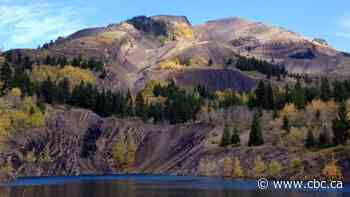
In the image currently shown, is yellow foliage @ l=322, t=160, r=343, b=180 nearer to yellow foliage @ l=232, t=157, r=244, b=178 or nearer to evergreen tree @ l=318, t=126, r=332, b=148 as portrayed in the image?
evergreen tree @ l=318, t=126, r=332, b=148

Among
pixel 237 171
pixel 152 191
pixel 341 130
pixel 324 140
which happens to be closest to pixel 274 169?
pixel 237 171

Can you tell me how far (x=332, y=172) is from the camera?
17000cm

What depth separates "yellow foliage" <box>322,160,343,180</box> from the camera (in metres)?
169

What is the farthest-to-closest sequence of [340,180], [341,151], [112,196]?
[341,151] < [340,180] < [112,196]

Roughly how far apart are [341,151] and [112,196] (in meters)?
91.4

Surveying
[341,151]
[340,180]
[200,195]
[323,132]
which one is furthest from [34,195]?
[323,132]

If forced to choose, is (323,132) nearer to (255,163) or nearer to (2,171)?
(255,163)

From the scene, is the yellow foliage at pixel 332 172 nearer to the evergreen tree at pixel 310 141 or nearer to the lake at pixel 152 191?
the evergreen tree at pixel 310 141

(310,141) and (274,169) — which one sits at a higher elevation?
(310,141)

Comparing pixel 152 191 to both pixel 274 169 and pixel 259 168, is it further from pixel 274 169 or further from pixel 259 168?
pixel 259 168

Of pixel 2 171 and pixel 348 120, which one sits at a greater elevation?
pixel 348 120

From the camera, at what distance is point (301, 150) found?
646ft

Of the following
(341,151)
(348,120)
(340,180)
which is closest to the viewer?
(340,180)

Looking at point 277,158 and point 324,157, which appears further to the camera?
point 277,158
